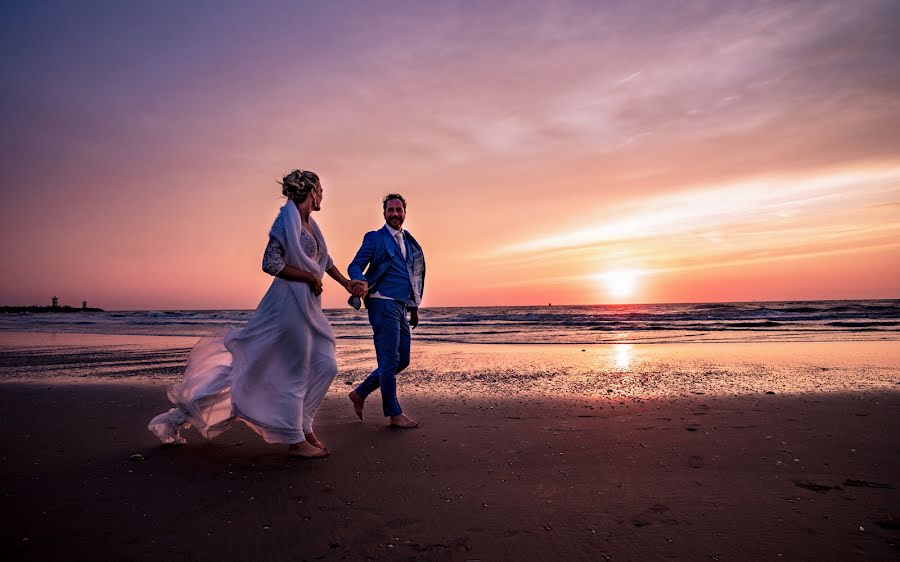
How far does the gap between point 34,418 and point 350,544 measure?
4.43 meters

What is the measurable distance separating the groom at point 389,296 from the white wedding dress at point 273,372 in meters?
0.87

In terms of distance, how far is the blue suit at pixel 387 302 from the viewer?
488 centimetres

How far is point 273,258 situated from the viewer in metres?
3.77

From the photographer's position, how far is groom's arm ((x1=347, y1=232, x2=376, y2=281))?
4844mm

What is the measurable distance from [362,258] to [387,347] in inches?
34.8

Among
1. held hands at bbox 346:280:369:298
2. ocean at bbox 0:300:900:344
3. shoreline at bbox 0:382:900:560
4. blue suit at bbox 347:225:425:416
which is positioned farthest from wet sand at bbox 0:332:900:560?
ocean at bbox 0:300:900:344

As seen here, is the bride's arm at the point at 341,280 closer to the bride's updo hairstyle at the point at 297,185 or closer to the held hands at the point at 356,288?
the held hands at the point at 356,288

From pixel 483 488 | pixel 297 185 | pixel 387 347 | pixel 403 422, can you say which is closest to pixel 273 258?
pixel 297 185

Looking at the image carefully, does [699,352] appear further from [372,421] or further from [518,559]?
[518,559]

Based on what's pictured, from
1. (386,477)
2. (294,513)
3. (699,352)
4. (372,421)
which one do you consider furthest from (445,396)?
(699,352)

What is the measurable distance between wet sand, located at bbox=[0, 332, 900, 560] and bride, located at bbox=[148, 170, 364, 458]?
25 cm

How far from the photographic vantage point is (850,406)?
507 cm

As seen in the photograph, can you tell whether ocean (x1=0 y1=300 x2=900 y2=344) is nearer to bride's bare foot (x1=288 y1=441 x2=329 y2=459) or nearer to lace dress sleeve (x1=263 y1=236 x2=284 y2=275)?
lace dress sleeve (x1=263 y1=236 x2=284 y2=275)

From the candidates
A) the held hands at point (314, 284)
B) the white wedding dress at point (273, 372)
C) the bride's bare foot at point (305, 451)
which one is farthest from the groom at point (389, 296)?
the bride's bare foot at point (305, 451)
